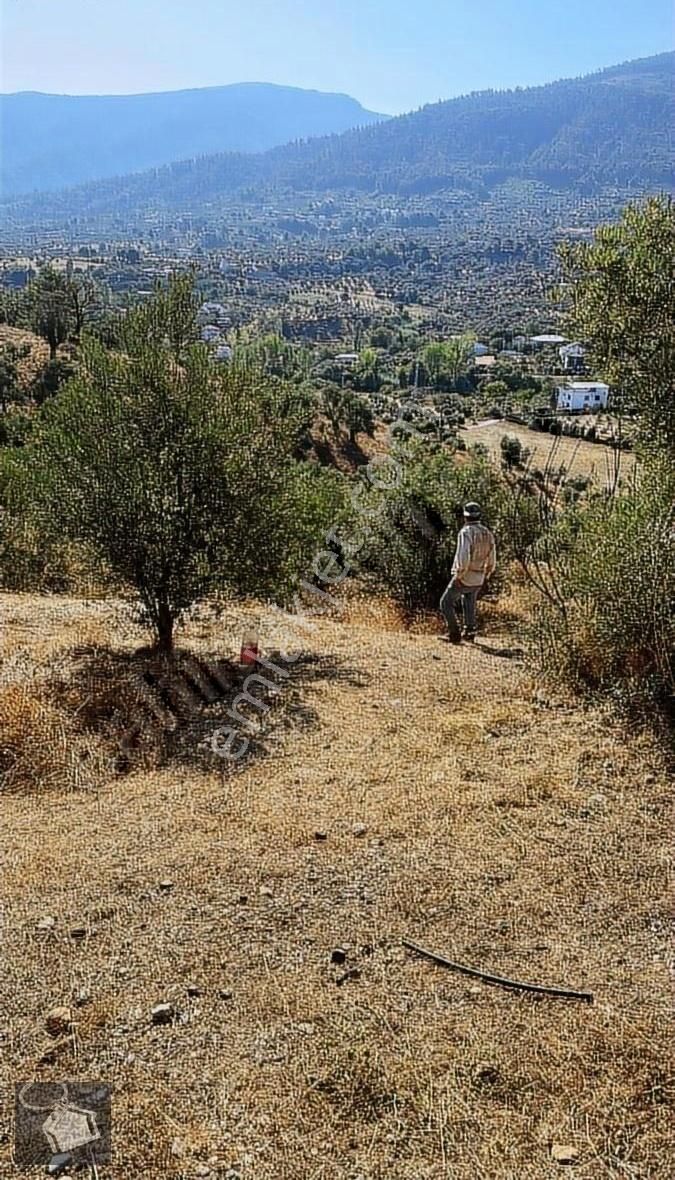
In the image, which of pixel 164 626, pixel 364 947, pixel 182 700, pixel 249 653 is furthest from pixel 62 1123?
pixel 164 626

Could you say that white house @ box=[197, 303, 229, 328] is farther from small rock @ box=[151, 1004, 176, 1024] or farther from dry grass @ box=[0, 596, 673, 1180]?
small rock @ box=[151, 1004, 176, 1024]

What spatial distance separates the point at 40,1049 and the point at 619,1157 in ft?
9.03

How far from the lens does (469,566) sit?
1079 cm

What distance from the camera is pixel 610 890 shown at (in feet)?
18.1

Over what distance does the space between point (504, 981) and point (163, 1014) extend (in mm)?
1847

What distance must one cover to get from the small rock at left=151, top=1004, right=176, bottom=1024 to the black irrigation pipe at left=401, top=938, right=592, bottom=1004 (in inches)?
55.5

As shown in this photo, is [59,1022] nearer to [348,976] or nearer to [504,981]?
[348,976]

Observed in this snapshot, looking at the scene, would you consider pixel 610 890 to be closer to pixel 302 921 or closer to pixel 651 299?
pixel 302 921

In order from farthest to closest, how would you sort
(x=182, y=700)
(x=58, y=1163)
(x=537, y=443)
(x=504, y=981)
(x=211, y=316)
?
(x=537, y=443) → (x=211, y=316) → (x=182, y=700) → (x=504, y=981) → (x=58, y=1163)

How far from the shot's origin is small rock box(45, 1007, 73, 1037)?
4.32 meters

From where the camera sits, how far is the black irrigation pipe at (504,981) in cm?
458

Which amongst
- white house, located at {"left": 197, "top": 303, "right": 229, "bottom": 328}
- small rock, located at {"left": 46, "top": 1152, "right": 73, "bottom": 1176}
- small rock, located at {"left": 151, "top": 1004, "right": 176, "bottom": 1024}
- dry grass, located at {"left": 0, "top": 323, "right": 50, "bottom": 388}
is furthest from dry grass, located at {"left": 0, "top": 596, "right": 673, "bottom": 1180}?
dry grass, located at {"left": 0, "top": 323, "right": 50, "bottom": 388}

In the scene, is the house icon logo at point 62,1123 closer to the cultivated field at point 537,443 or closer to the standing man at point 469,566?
the standing man at point 469,566

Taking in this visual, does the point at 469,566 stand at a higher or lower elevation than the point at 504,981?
higher
